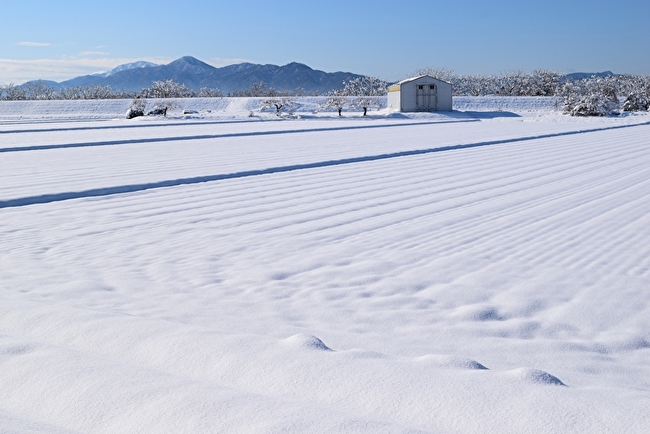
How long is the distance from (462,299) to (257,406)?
5.31ft

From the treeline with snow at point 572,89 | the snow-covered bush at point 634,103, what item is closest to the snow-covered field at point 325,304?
the treeline with snow at point 572,89

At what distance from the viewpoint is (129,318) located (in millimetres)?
2664

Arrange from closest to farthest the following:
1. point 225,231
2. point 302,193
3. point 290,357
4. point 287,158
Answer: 1. point 290,357
2. point 225,231
3. point 302,193
4. point 287,158

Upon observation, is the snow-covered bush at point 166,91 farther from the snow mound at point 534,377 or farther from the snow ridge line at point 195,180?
the snow mound at point 534,377

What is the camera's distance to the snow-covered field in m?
1.81

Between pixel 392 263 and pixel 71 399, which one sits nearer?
pixel 71 399

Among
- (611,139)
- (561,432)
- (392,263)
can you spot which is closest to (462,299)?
(392,263)

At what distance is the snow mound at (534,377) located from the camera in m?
1.98

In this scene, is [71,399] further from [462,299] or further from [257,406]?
[462,299]

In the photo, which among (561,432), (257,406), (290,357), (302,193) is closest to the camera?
(561,432)

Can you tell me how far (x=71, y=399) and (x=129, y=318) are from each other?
0.79 m

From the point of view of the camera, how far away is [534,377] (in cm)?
200

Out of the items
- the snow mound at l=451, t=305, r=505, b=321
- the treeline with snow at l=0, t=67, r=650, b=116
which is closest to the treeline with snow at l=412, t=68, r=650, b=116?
the treeline with snow at l=0, t=67, r=650, b=116

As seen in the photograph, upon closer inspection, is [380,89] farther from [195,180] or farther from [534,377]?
[534,377]
